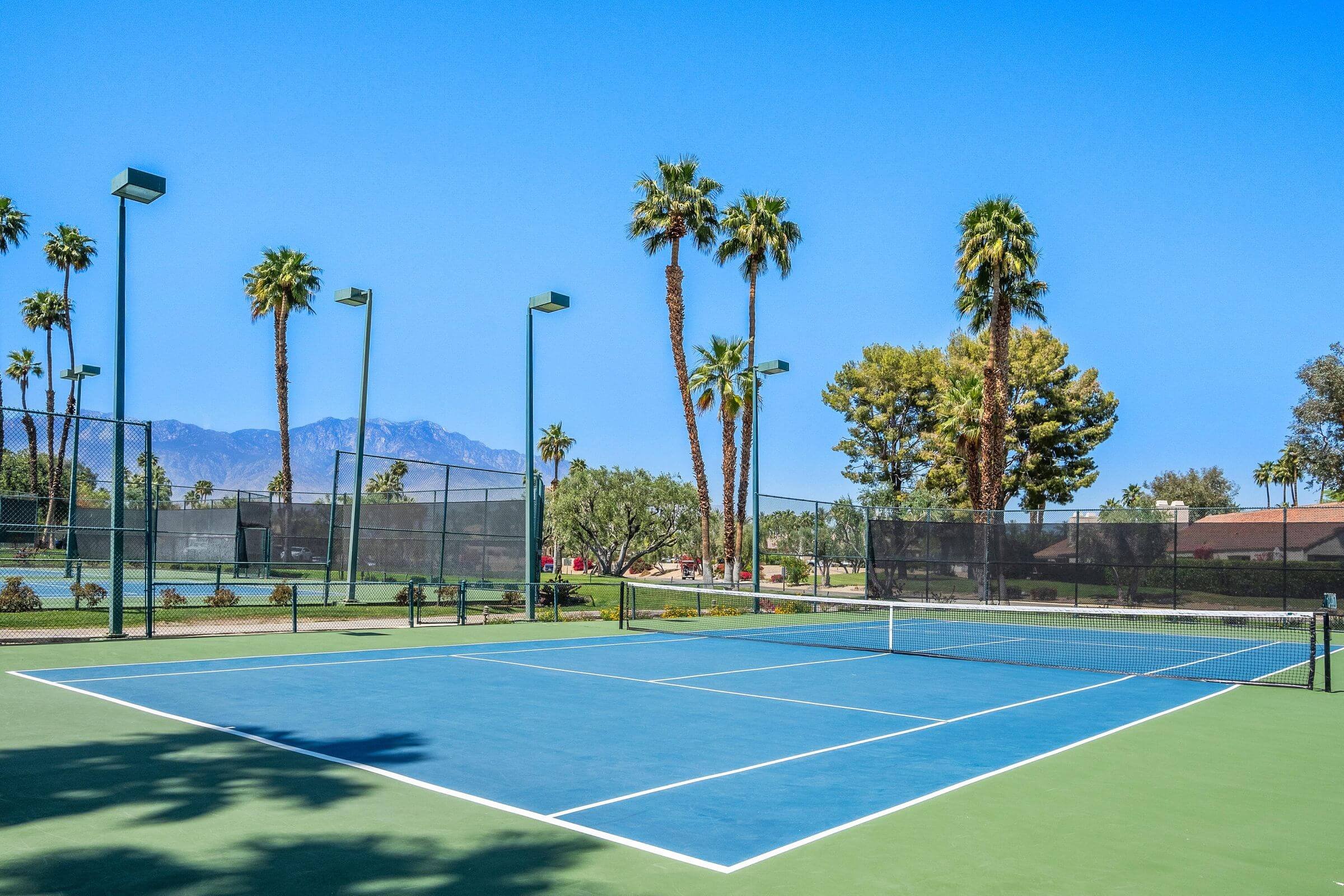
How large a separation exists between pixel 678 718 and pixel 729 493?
23.1 meters

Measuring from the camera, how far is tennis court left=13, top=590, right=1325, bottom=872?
627 cm

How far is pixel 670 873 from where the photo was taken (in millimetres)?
4906

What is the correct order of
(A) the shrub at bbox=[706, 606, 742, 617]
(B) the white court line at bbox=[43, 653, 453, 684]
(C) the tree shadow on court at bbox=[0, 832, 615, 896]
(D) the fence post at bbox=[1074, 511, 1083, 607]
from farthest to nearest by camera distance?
(D) the fence post at bbox=[1074, 511, 1083, 607] < (A) the shrub at bbox=[706, 606, 742, 617] < (B) the white court line at bbox=[43, 653, 453, 684] < (C) the tree shadow on court at bbox=[0, 832, 615, 896]

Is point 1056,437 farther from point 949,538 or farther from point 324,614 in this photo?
point 324,614

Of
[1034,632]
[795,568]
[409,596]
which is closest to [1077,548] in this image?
[1034,632]

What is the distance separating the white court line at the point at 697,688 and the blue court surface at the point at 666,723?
57 mm

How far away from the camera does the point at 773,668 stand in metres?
14.0

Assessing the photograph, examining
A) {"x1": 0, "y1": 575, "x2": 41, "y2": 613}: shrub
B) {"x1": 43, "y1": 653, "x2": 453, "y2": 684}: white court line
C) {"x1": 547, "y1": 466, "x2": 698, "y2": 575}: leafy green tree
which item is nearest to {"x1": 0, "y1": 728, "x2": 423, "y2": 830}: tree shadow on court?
{"x1": 43, "y1": 653, "x2": 453, "y2": 684}: white court line

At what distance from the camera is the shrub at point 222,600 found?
21.5 metres

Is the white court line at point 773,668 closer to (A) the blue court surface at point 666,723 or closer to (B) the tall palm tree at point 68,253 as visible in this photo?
(A) the blue court surface at point 666,723

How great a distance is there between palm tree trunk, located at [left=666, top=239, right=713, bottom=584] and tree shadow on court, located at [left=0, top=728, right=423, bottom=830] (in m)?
25.0

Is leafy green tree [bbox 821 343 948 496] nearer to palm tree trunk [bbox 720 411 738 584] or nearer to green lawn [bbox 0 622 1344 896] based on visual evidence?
palm tree trunk [bbox 720 411 738 584]

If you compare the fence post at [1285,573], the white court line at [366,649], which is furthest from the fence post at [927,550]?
the white court line at [366,649]

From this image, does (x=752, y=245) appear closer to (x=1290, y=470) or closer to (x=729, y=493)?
(x=729, y=493)
